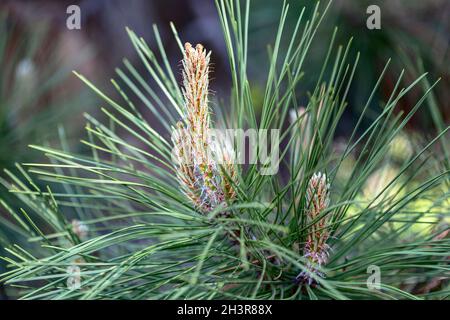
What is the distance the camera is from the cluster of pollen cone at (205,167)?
1.57 feet

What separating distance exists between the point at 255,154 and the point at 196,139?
0.05m

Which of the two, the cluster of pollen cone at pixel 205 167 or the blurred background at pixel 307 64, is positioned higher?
the blurred background at pixel 307 64

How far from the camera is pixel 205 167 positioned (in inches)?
19.2

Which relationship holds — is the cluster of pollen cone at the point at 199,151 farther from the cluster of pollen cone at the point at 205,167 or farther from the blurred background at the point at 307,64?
the blurred background at the point at 307,64

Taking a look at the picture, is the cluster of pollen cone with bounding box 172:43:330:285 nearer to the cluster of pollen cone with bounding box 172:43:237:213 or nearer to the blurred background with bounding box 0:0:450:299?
the cluster of pollen cone with bounding box 172:43:237:213

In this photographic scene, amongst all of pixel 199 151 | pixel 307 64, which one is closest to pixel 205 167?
pixel 199 151

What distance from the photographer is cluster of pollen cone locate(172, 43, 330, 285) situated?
480 millimetres

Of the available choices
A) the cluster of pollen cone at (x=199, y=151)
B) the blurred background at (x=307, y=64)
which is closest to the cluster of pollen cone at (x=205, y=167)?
the cluster of pollen cone at (x=199, y=151)

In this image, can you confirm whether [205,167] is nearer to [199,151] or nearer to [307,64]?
[199,151]

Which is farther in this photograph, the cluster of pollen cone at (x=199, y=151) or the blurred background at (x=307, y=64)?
the blurred background at (x=307, y=64)

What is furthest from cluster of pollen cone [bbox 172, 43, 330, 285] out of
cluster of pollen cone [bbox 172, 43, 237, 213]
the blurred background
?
the blurred background
